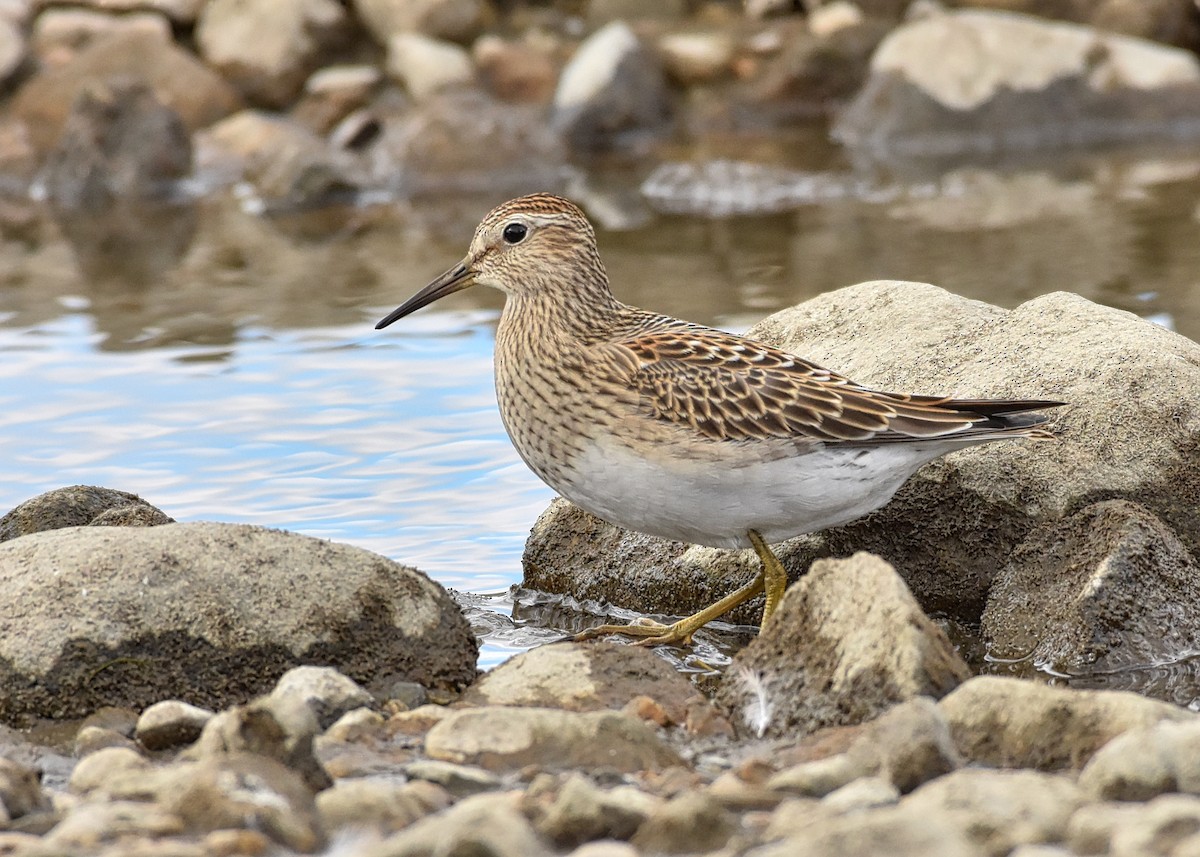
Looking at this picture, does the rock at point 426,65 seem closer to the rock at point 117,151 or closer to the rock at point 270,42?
the rock at point 270,42

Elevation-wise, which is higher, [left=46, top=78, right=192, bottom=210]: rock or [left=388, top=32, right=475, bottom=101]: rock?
[left=388, top=32, right=475, bottom=101]: rock

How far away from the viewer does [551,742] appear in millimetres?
5887

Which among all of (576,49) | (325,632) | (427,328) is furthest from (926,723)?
(576,49)

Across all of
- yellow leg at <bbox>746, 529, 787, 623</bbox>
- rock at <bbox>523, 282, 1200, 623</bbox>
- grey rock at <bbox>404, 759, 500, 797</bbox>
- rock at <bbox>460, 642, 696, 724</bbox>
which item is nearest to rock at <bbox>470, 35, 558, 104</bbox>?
rock at <bbox>523, 282, 1200, 623</bbox>

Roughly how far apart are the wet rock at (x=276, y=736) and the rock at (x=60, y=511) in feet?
8.82

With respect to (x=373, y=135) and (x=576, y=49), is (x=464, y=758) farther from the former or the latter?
(x=576, y=49)

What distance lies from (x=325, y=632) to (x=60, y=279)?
1076cm

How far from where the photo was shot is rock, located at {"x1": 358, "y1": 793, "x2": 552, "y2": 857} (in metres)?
4.54

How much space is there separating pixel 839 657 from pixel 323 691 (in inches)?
76.5

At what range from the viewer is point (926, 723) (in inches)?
211

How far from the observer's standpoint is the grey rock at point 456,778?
18.3ft

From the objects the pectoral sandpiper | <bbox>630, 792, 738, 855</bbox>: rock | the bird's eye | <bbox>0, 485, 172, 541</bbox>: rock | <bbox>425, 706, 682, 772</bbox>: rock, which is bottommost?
<bbox>425, 706, 682, 772</bbox>: rock

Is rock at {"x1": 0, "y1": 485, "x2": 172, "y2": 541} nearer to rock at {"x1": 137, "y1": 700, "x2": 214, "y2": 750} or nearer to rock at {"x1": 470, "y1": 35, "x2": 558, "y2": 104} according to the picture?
rock at {"x1": 137, "y1": 700, "x2": 214, "y2": 750}

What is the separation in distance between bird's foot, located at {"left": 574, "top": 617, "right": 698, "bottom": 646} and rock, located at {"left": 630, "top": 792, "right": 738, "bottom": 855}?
269 centimetres
